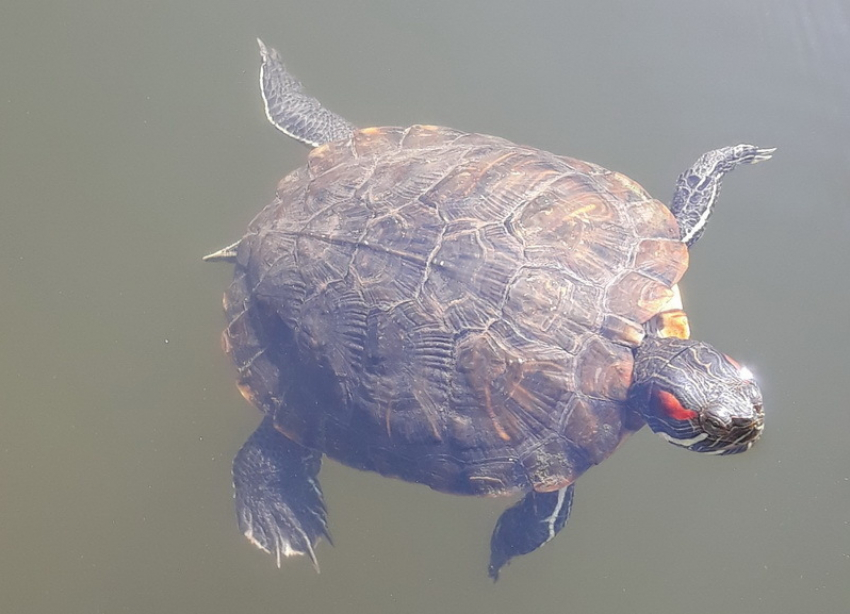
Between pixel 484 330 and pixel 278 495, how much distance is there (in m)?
1.93

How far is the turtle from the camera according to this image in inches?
103

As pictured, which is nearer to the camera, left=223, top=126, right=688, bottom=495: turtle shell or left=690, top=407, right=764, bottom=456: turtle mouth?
left=690, top=407, right=764, bottom=456: turtle mouth

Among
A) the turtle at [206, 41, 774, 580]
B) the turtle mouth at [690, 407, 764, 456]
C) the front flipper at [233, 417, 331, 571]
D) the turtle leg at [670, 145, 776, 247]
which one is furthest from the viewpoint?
the front flipper at [233, 417, 331, 571]

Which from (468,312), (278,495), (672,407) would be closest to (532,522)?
(672,407)

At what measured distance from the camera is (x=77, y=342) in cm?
438

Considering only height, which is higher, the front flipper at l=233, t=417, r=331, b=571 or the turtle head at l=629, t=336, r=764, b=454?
the turtle head at l=629, t=336, r=764, b=454

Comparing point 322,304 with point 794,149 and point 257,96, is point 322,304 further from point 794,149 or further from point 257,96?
point 794,149

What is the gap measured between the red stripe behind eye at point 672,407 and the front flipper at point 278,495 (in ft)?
6.67

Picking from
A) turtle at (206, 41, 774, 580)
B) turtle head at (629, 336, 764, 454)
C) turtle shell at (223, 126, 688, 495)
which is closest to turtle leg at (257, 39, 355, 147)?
turtle at (206, 41, 774, 580)

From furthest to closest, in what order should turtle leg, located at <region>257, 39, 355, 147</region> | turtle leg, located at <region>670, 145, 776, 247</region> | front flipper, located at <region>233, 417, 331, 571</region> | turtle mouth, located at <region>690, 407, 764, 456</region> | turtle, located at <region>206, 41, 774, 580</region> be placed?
turtle leg, located at <region>257, 39, 355, 147</region> → front flipper, located at <region>233, 417, 331, 571</region> → turtle leg, located at <region>670, 145, 776, 247</region> → turtle, located at <region>206, 41, 774, 580</region> → turtle mouth, located at <region>690, 407, 764, 456</region>

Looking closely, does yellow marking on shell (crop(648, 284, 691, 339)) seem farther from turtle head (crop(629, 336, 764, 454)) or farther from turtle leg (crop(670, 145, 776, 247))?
turtle leg (crop(670, 145, 776, 247))

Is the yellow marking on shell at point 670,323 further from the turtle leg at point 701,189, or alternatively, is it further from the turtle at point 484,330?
the turtle leg at point 701,189

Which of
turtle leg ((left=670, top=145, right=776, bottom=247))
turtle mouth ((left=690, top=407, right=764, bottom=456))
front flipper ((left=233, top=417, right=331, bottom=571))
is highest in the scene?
turtle leg ((left=670, top=145, right=776, bottom=247))

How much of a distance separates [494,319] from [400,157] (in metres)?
1.18
